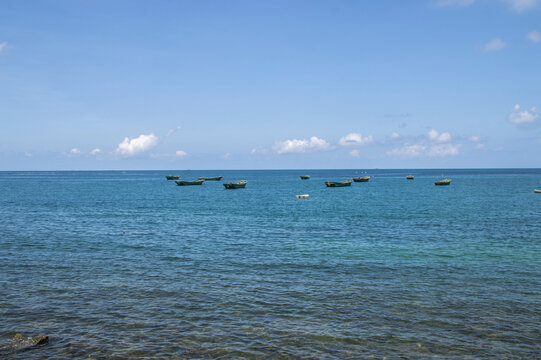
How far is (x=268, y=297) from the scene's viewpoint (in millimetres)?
18703

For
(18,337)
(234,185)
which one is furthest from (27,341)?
(234,185)

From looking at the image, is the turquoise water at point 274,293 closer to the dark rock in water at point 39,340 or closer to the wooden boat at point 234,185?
the dark rock in water at point 39,340

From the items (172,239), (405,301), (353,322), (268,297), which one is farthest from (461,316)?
(172,239)

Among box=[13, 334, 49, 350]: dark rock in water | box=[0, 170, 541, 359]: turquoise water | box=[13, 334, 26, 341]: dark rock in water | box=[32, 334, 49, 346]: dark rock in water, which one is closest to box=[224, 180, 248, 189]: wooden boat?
box=[0, 170, 541, 359]: turquoise water

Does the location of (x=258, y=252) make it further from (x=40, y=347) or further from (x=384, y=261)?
(x=40, y=347)

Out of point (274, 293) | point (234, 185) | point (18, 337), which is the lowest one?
point (274, 293)

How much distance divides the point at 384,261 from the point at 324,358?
14.3m

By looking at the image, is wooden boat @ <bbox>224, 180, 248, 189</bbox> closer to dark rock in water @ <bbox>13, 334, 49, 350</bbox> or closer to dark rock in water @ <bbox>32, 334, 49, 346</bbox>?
dark rock in water @ <bbox>13, 334, 49, 350</bbox>

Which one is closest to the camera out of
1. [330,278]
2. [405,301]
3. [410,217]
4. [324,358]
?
[324,358]

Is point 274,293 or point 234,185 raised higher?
point 234,185

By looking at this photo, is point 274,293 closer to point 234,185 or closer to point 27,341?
point 27,341

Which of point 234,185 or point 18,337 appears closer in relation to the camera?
point 18,337

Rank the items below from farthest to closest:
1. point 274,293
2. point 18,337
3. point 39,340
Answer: point 274,293, point 18,337, point 39,340

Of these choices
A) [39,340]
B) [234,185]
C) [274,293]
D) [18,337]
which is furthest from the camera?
[234,185]
